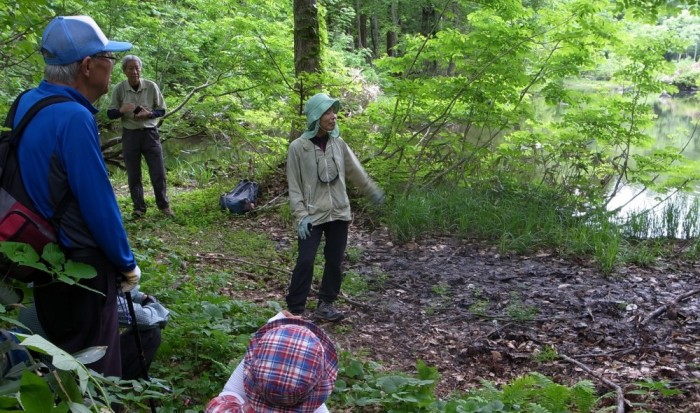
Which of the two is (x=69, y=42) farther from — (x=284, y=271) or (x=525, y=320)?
(x=525, y=320)

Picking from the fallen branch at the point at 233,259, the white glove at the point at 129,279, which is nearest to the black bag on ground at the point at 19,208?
the white glove at the point at 129,279

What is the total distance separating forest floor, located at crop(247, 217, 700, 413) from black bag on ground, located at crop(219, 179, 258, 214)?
2292mm

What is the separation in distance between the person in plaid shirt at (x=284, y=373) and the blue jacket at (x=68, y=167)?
0.93 meters

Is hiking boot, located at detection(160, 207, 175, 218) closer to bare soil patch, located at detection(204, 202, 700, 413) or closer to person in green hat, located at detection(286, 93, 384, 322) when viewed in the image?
bare soil patch, located at detection(204, 202, 700, 413)

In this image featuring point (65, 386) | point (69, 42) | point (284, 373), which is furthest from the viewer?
point (69, 42)

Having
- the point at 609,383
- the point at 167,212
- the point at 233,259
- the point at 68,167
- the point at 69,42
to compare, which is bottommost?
the point at 609,383

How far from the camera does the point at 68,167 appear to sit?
7.59 feet

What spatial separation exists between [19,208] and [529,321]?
171 inches

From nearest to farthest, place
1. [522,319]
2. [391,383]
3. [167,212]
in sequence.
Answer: [391,383], [522,319], [167,212]

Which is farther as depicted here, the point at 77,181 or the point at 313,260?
the point at 313,260

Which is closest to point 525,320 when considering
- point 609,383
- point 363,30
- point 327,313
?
point 609,383

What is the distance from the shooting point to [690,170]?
8734 millimetres

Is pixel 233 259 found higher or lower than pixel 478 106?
lower

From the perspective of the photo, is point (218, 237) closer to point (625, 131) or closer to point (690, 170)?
point (625, 131)
